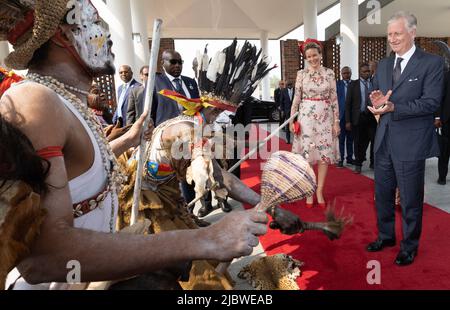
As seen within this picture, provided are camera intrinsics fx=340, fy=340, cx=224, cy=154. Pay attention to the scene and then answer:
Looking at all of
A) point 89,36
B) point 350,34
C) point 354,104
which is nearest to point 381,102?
point 89,36

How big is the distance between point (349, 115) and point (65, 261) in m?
6.02

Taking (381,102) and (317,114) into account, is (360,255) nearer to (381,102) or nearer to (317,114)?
(381,102)

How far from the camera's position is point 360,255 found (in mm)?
2867

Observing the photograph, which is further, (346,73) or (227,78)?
(346,73)

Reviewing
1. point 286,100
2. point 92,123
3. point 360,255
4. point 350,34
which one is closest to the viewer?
point 92,123

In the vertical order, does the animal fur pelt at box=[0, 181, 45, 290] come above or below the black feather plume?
below

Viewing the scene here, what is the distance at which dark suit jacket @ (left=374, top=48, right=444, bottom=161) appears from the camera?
2461mm

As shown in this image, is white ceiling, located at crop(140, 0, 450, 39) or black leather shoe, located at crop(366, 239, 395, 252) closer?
black leather shoe, located at crop(366, 239, 395, 252)

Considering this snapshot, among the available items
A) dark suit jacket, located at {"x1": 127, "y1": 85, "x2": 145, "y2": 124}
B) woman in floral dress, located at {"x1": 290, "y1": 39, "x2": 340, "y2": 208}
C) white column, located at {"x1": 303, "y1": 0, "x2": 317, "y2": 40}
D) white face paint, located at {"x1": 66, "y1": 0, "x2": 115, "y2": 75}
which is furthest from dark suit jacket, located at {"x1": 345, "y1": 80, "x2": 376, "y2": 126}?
white column, located at {"x1": 303, "y1": 0, "x2": 317, "y2": 40}

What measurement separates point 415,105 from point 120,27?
7.49 m

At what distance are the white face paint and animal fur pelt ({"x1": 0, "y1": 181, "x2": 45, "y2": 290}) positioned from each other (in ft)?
1.74

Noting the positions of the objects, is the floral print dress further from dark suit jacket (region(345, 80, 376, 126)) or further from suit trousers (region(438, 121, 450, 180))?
dark suit jacket (region(345, 80, 376, 126))

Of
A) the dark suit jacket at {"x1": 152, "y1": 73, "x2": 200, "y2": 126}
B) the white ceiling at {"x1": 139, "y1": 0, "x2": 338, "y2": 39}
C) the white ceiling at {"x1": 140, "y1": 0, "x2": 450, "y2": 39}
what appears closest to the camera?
the dark suit jacket at {"x1": 152, "y1": 73, "x2": 200, "y2": 126}

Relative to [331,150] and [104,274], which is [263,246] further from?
[104,274]
